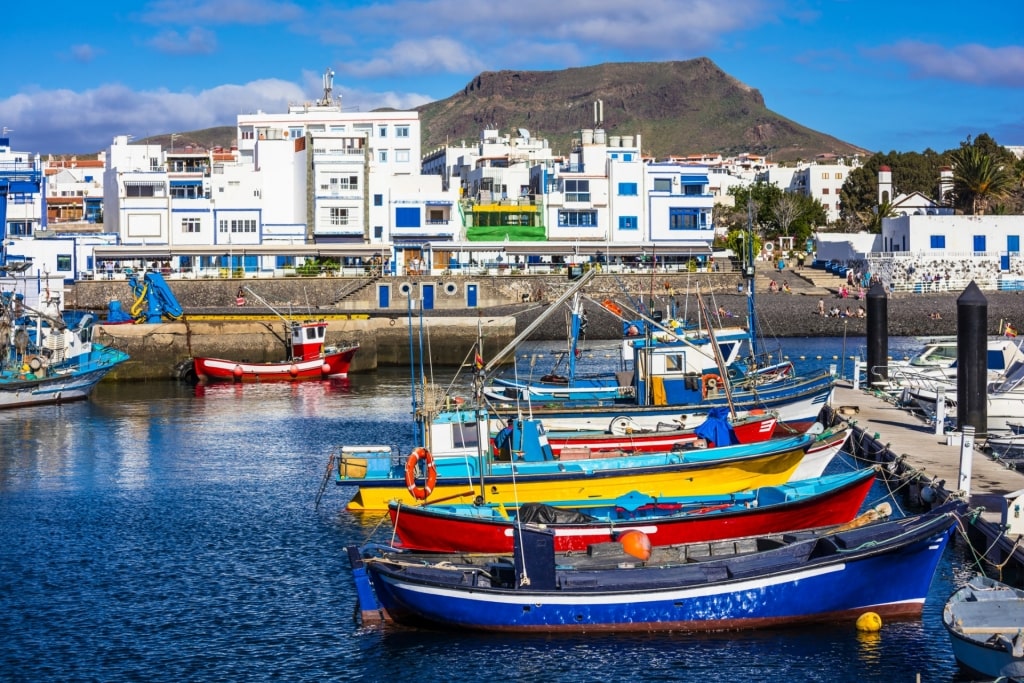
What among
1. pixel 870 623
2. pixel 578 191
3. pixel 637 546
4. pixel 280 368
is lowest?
pixel 870 623

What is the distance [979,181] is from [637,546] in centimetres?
8008

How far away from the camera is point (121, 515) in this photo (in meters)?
29.3

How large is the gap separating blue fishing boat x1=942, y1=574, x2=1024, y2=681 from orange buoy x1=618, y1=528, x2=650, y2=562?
4689mm

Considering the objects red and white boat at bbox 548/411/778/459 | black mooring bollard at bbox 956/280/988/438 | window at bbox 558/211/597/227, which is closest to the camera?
red and white boat at bbox 548/411/778/459

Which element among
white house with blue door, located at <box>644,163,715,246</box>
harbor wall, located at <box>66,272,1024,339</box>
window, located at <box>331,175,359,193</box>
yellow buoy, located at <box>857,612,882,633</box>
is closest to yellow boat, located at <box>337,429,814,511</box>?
yellow buoy, located at <box>857,612,882,633</box>

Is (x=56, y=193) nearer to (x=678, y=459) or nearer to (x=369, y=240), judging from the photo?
(x=369, y=240)

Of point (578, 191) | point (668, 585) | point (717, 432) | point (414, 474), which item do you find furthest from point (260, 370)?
point (668, 585)

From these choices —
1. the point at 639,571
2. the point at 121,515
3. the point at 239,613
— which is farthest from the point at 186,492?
the point at 639,571

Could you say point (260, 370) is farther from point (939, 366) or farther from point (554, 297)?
point (939, 366)

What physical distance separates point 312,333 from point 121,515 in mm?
29623

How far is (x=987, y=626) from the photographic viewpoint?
16312 mm

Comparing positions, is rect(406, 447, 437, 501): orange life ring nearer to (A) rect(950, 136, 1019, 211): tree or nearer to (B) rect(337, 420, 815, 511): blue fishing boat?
(B) rect(337, 420, 815, 511): blue fishing boat

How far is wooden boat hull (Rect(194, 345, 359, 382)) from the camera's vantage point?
56.7 metres

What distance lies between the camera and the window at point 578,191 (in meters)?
89.0
